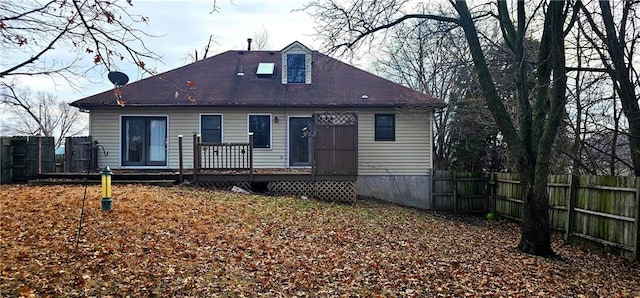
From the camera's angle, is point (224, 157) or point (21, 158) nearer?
point (21, 158)

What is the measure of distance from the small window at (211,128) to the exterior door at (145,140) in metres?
1.33

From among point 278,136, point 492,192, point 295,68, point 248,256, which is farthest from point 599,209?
point 295,68

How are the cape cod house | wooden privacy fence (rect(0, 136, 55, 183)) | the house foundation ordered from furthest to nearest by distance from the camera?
the house foundation → the cape cod house → wooden privacy fence (rect(0, 136, 55, 183))

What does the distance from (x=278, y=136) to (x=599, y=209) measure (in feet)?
33.5

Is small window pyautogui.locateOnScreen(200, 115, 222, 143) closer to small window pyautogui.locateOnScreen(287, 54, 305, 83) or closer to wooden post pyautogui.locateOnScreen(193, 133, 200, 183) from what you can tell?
wooden post pyautogui.locateOnScreen(193, 133, 200, 183)

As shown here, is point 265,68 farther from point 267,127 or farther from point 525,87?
point 525,87

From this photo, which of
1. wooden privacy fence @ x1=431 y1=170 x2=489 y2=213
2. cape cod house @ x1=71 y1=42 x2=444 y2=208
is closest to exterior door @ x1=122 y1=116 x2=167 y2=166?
cape cod house @ x1=71 y1=42 x2=444 y2=208

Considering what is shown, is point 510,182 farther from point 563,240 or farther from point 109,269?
point 109,269

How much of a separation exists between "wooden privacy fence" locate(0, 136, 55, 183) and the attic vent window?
7908 millimetres

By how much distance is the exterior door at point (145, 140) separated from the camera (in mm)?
16922

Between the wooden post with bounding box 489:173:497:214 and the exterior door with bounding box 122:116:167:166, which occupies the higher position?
the exterior door with bounding box 122:116:167:166

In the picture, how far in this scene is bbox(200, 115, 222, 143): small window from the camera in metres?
17.1

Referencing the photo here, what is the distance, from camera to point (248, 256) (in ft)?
Answer: 24.5

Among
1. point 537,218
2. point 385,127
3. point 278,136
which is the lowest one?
point 537,218
